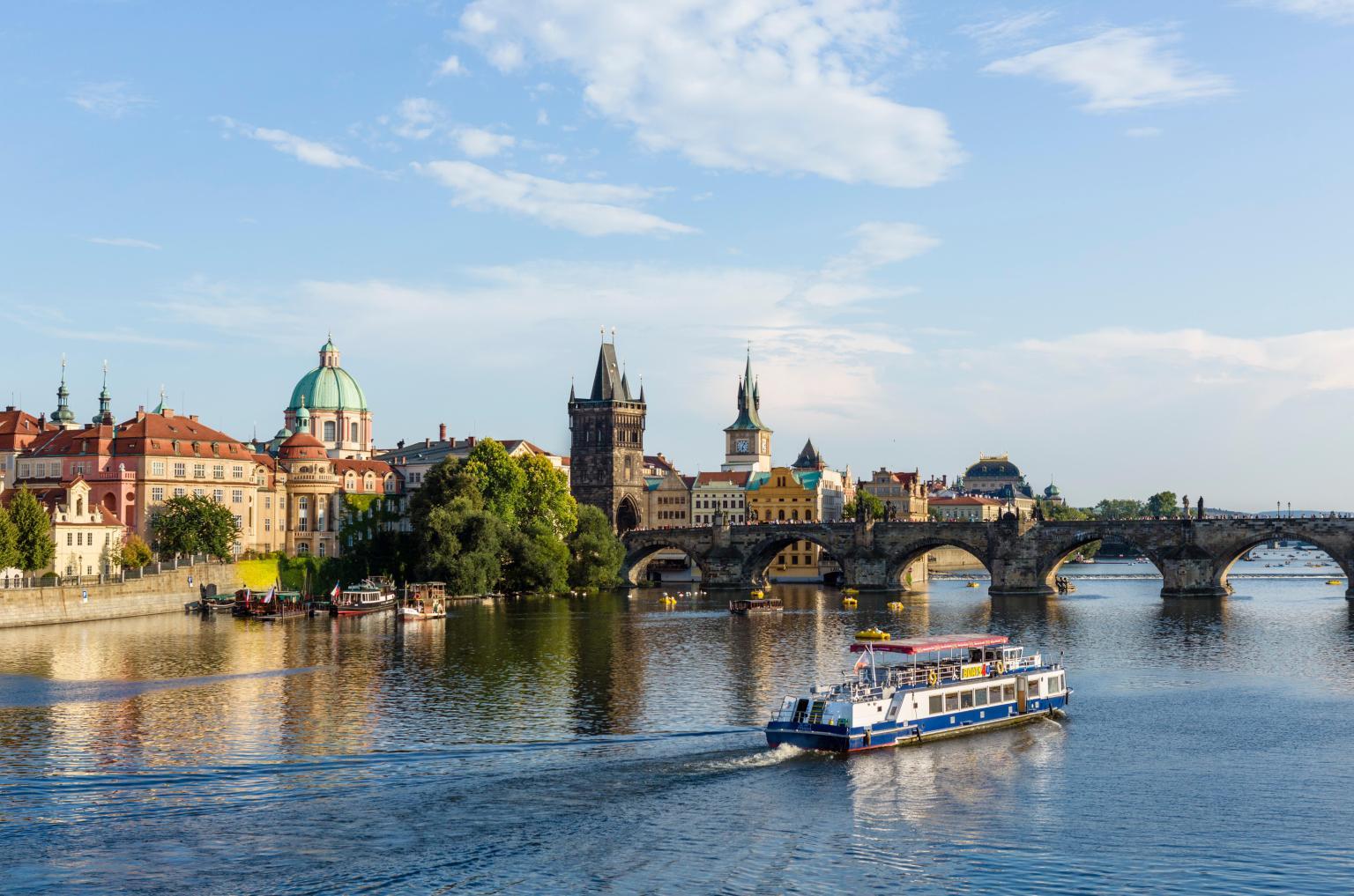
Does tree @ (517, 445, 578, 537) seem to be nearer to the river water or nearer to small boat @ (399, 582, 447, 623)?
small boat @ (399, 582, 447, 623)

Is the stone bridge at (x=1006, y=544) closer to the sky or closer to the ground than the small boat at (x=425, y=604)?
closer to the sky

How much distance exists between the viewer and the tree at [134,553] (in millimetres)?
131875

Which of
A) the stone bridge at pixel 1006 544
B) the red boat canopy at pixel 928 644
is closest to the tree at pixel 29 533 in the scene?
the red boat canopy at pixel 928 644

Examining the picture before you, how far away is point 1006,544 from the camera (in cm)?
16875

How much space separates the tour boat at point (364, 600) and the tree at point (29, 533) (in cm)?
2506

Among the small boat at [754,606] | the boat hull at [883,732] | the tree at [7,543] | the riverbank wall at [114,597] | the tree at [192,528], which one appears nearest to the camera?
the boat hull at [883,732]

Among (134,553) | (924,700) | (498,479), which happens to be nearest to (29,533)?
(134,553)

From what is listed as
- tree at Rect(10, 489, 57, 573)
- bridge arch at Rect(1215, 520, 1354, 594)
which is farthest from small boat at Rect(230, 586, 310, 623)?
bridge arch at Rect(1215, 520, 1354, 594)

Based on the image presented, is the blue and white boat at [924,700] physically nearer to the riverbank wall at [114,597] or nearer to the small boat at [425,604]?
the small boat at [425,604]

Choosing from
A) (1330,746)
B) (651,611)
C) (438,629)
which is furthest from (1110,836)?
(651,611)

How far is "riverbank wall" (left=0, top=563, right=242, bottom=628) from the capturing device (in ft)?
365

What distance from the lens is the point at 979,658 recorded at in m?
70.9

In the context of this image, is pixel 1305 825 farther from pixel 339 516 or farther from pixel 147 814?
pixel 339 516

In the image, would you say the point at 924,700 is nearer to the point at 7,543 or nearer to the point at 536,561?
the point at 7,543
